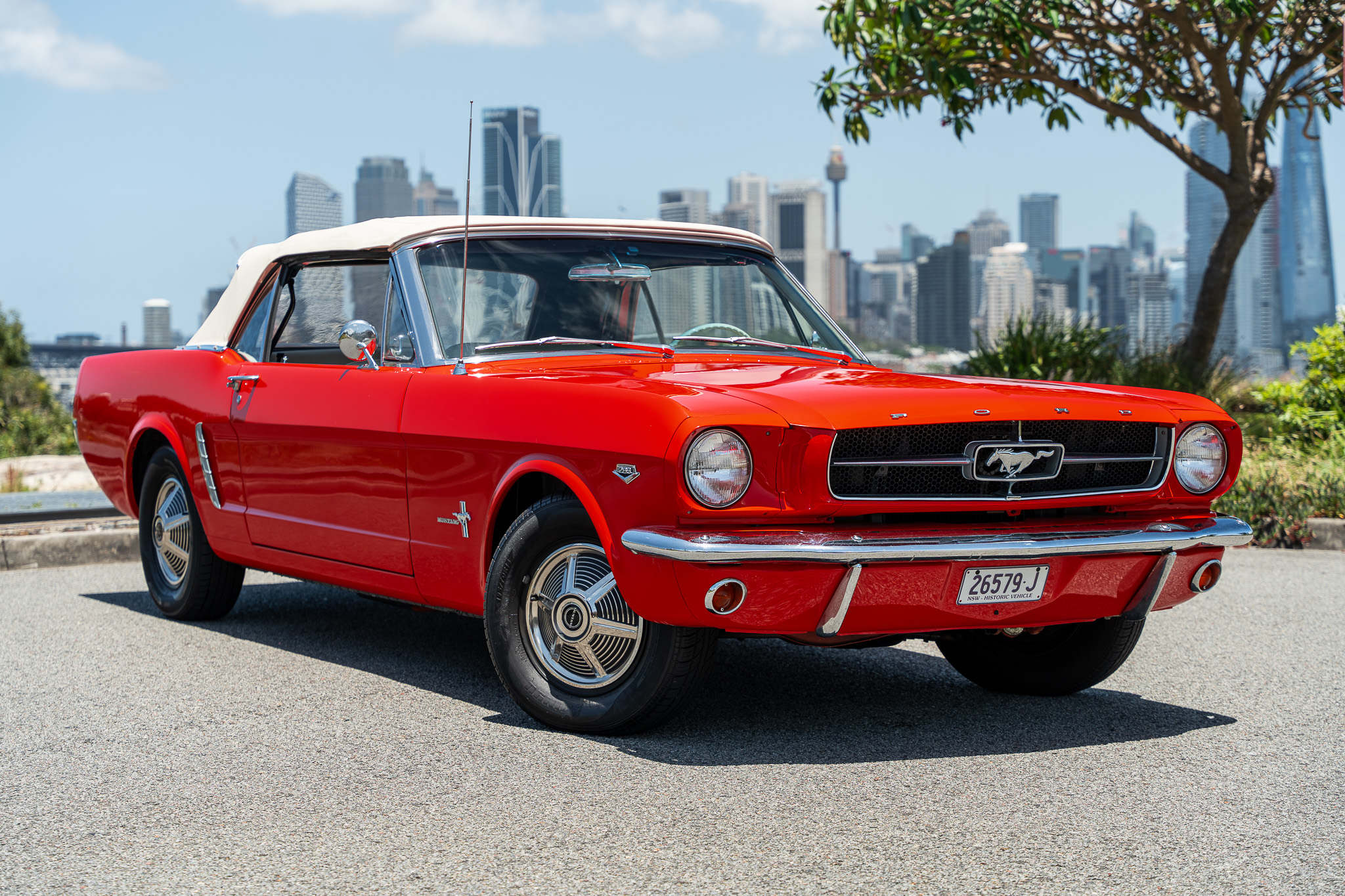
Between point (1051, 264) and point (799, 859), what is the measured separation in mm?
179005

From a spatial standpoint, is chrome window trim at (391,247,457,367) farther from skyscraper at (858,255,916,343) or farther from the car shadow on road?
skyscraper at (858,255,916,343)

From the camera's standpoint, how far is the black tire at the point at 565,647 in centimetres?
412

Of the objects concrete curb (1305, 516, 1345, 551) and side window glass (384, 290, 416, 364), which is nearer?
side window glass (384, 290, 416, 364)

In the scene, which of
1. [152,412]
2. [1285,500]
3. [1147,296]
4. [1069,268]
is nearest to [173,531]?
[152,412]

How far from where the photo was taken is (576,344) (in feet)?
16.9

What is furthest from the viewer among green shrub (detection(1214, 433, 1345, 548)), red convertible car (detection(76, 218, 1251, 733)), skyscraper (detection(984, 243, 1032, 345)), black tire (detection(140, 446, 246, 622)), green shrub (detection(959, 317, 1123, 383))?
skyscraper (detection(984, 243, 1032, 345))

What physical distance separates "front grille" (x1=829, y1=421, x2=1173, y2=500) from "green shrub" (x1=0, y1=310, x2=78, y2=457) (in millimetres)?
15193

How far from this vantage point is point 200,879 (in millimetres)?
3133

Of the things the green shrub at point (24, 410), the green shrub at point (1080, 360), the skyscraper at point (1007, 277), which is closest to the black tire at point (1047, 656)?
the green shrub at point (1080, 360)

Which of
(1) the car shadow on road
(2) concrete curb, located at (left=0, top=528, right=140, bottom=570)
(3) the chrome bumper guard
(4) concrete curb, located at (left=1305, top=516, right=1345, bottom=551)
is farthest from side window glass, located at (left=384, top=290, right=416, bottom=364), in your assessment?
(4) concrete curb, located at (left=1305, top=516, right=1345, bottom=551)

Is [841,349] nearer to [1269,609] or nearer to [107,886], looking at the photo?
[1269,609]

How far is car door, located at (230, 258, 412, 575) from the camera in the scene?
5.04 metres

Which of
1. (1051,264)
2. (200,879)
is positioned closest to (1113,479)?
(200,879)

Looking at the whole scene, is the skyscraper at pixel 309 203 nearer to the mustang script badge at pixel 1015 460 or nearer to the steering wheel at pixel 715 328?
the steering wheel at pixel 715 328
